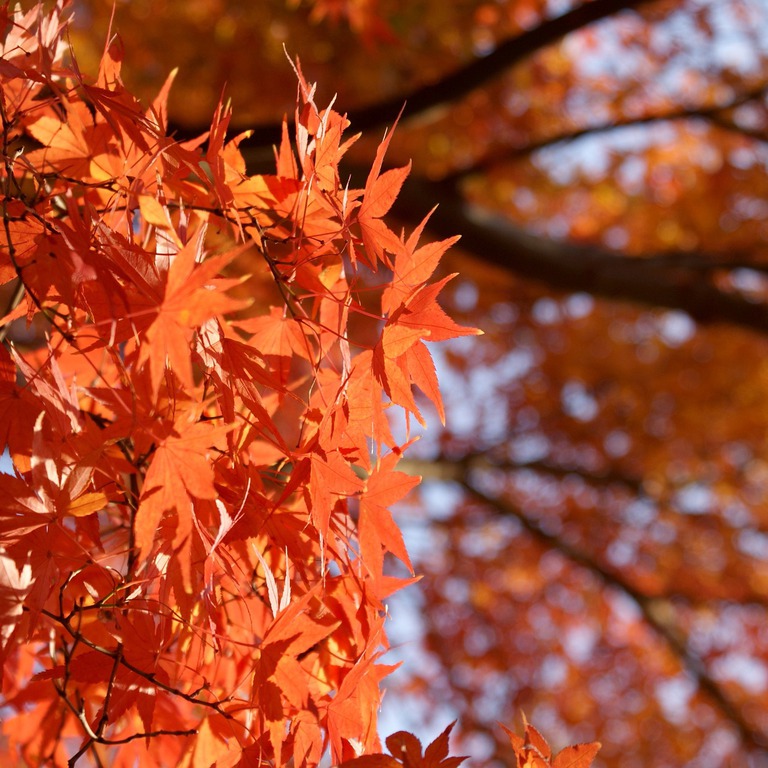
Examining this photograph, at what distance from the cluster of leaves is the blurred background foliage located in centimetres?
192

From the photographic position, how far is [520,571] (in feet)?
21.3

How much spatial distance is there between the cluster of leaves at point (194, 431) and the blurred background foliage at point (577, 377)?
6.31ft

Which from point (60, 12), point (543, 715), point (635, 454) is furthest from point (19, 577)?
point (543, 715)

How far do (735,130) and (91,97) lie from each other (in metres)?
2.87

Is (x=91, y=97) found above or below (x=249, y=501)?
above

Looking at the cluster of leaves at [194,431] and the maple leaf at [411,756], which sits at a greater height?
the cluster of leaves at [194,431]

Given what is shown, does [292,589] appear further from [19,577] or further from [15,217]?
[15,217]

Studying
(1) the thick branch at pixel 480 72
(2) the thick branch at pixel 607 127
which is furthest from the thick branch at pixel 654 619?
(1) the thick branch at pixel 480 72

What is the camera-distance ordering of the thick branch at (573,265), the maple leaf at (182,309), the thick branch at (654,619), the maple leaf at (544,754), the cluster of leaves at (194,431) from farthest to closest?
the thick branch at (654,619) < the thick branch at (573,265) < the maple leaf at (544,754) < the cluster of leaves at (194,431) < the maple leaf at (182,309)

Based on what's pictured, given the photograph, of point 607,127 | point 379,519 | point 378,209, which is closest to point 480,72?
point 607,127

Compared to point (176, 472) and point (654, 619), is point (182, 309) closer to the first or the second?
point (176, 472)

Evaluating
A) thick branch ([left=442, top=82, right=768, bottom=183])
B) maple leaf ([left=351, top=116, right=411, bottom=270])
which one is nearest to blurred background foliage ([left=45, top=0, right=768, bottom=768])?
thick branch ([left=442, top=82, right=768, bottom=183])

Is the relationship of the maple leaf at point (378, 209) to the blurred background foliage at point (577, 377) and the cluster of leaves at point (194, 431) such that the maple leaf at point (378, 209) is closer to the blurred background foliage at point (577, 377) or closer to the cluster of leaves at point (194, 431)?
the cluster of leaves at point (194, 431)

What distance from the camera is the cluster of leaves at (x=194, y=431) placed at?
0.69 m
